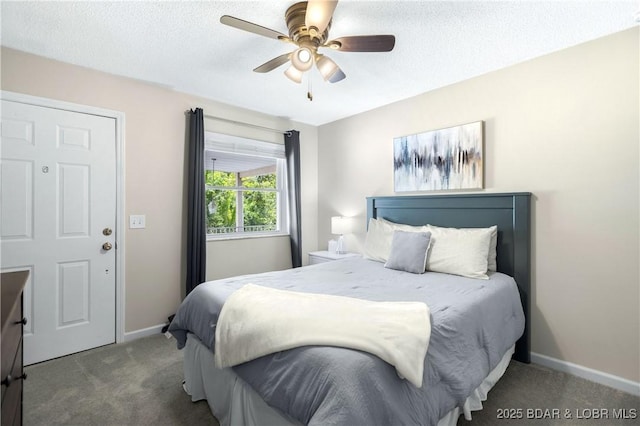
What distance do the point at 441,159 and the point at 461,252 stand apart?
100 centimetres

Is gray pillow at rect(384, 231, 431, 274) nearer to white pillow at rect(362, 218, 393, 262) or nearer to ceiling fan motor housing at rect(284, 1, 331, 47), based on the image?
white pillow at rect(362, 218, 393, 262)

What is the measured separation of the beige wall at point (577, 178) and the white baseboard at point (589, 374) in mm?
36

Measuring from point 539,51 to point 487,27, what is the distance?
0.64m

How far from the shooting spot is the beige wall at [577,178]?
6.76ft

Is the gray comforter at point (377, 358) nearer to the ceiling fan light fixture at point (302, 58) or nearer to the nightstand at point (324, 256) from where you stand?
the nightstand at point (324, 256)

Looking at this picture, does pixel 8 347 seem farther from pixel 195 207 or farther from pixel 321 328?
pixel 195 207

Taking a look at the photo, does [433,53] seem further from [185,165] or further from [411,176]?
[185,165]

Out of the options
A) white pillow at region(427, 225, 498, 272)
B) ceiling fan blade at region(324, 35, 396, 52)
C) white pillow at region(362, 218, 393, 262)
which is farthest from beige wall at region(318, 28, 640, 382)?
ceiling fan blade at region(324, 35, 396, 52)

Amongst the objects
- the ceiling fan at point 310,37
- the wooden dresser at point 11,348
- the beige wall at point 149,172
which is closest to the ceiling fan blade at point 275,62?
the ceiling fan at point 310,37

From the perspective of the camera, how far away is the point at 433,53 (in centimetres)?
237

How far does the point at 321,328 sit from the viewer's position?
51.3 inches

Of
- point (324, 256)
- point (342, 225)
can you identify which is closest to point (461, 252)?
point (342, 225)

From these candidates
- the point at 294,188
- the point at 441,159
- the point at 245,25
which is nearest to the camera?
the point at 245,25

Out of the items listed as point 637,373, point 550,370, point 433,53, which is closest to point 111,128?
point 433,53
